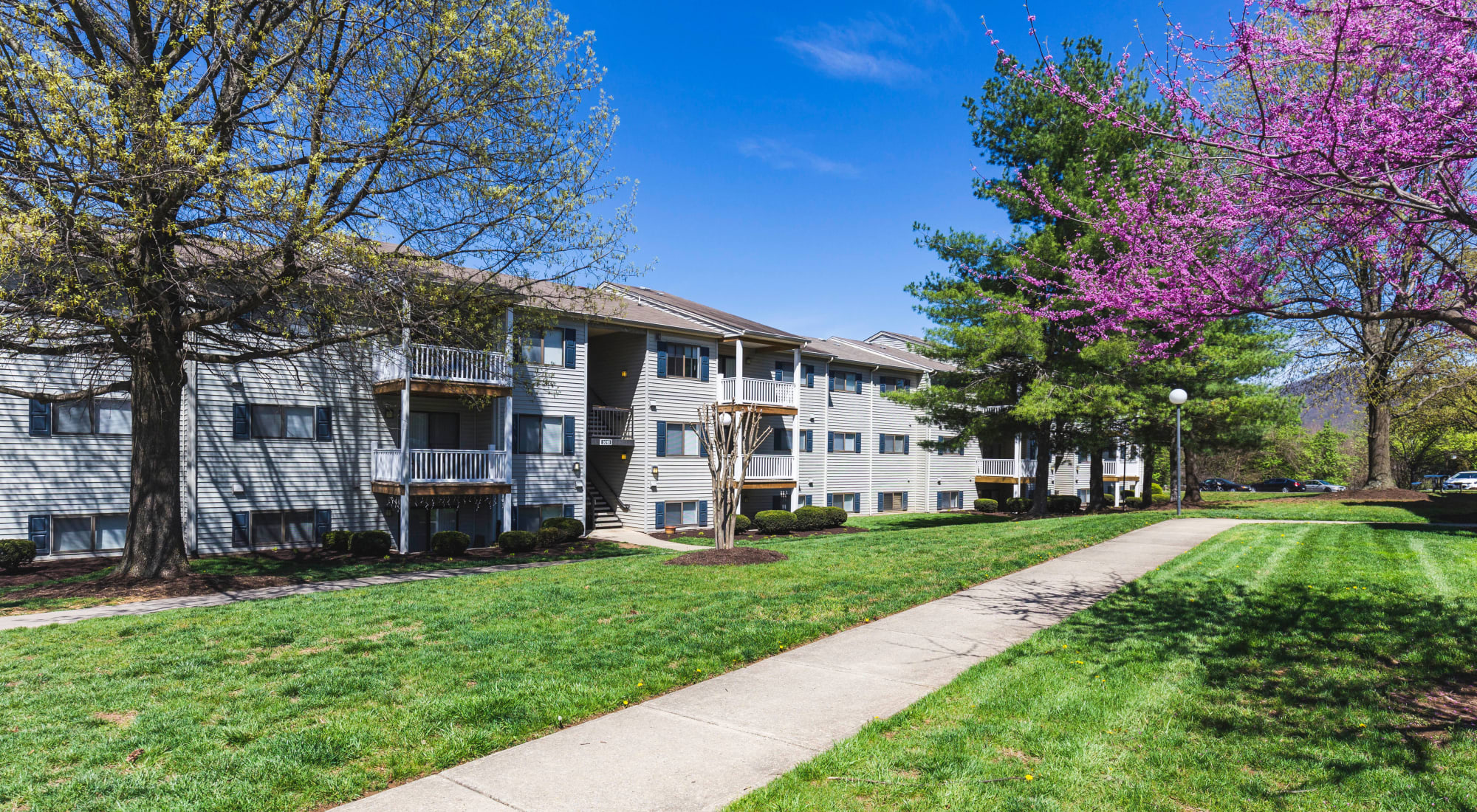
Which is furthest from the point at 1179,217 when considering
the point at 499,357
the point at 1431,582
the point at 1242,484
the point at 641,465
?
the point at 1242,484

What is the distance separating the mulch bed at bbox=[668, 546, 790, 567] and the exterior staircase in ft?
43.9

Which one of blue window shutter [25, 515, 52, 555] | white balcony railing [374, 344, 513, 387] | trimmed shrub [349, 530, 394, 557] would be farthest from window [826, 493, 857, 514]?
blue window shutter [25, 515, 52, 555]

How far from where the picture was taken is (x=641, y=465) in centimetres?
2772

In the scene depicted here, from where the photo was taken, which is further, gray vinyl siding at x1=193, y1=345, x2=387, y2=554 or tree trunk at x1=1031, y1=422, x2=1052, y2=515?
tree trunk at x1=1031, y1=422, x2=1052, y2=515

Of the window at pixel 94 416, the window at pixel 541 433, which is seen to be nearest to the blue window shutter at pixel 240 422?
the window at pixel 94 416

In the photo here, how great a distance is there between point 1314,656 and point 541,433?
2148 centimetres

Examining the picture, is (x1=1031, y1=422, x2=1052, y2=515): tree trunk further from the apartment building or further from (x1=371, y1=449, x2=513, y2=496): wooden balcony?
(x1=371, y1=449, x2=513, y2=496): wooden balcony

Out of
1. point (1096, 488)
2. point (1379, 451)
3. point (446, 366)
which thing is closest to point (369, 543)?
point (446, 366)

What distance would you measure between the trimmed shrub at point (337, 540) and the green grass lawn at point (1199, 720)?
17779 mm

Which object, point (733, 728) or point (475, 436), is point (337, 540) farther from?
point (733, 728)

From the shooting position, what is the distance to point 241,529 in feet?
66.0

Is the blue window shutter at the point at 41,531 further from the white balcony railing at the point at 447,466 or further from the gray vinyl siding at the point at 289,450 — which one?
the white balcony railing at the point at 447,466

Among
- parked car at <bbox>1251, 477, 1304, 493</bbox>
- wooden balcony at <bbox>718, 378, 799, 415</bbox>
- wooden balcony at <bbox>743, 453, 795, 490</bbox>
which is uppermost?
wooden balcony at <bbox>718, 378, 799, 415</bbox>

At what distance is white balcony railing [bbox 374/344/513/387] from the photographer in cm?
2150
